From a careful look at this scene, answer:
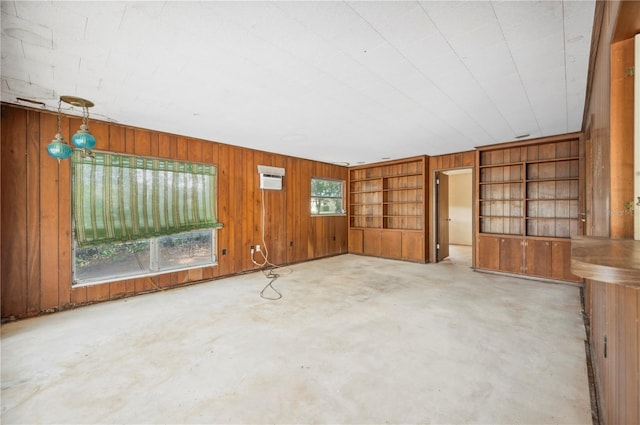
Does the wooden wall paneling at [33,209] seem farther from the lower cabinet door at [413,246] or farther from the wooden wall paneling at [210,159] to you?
the lower cabinet door at [413,246]

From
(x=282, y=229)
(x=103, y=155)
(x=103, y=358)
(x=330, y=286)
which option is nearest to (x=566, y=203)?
(x=330, y=286)

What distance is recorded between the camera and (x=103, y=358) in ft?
7.59

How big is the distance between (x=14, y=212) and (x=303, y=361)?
3684 mm

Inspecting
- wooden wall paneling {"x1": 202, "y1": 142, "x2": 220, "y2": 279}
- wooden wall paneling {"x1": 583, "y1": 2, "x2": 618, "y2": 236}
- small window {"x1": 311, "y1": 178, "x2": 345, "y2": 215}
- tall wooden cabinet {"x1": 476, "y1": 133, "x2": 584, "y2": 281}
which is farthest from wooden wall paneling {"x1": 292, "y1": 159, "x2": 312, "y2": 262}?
wooden wall paneling {"x1": 583, "y1": 2, "x2": 618, "y2": 236}

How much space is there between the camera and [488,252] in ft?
17.4

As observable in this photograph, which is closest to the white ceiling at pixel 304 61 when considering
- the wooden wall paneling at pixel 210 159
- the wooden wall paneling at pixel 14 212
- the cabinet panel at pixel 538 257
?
the wooden wall paneling at pixel 14 212

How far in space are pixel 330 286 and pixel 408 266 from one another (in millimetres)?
2344

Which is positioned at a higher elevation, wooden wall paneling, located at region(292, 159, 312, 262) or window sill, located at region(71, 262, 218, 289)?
wooden wall paneling, located at region(292, 159, 312, 262)

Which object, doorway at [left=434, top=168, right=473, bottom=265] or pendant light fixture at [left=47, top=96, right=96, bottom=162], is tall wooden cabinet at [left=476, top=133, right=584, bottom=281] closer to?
doorway at [left=434, top=168, right=473, bottom=265]

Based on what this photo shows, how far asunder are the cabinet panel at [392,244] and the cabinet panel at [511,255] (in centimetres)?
216

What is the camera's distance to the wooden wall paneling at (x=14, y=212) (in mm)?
A: 3061

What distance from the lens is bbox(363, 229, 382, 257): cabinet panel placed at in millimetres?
7141

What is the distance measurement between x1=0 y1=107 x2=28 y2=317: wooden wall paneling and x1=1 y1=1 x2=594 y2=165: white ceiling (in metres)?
0.34

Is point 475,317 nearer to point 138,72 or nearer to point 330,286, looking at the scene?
point 330,286
